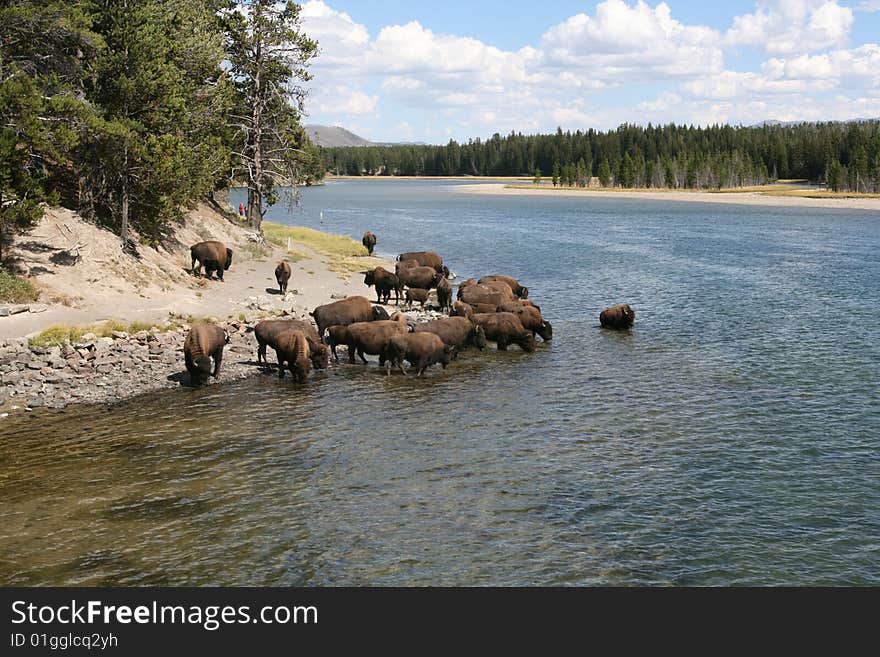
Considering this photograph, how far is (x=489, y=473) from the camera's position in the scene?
17.6 meters

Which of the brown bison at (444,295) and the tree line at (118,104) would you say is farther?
the brown bison at (444,295)

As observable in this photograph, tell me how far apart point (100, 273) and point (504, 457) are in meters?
21.1

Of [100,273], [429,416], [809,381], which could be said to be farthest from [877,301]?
[100,273]

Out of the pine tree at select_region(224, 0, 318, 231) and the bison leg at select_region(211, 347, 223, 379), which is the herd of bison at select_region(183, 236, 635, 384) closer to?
the bison leg at select_region(211, 347, 223, 379)

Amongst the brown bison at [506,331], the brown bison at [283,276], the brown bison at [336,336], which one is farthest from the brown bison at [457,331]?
the brown bison at [283,276]

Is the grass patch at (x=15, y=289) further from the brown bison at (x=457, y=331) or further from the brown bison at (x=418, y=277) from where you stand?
the brown bison at (x=418, y=277)

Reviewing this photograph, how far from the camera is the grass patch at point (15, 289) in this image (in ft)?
91.8

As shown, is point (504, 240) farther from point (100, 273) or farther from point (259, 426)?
point (259, 426)

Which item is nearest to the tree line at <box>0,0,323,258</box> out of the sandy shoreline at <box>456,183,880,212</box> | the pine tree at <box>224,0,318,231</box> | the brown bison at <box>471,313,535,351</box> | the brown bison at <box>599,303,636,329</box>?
the pine tree at <box>224,0,318,231</box>

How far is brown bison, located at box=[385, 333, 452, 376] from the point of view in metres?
25.9

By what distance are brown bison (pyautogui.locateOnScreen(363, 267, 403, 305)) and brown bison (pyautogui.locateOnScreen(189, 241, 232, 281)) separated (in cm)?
720

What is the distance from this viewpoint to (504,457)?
18.6m

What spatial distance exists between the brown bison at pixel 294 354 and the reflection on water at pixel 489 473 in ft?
1.57

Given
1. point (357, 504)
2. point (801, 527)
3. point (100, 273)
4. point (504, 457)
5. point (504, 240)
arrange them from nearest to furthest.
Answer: point (801, 527) → point (357, 504) → point (504, 457) → point (100, 273) → point (504, 240)
